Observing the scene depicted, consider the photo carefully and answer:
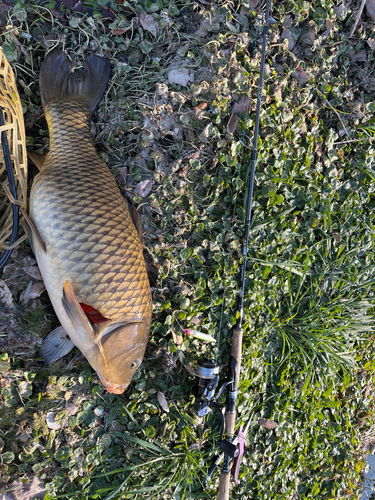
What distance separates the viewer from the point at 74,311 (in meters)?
1.77

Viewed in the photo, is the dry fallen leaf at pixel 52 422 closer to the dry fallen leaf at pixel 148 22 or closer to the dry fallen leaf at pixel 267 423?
the dry fallen leaf at pixel 267 423

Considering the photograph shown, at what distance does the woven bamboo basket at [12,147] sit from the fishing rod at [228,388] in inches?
51.2

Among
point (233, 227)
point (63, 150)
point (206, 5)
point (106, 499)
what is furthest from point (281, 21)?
point (106, 499)

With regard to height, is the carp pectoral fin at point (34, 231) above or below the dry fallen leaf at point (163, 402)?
above

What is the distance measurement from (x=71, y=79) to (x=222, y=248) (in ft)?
5.04

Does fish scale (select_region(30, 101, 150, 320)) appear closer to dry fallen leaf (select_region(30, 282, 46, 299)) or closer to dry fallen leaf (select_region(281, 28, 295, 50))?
dry fallen leaf (select_region(30, 282, 46, 299))

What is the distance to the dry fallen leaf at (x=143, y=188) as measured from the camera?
2.41 m

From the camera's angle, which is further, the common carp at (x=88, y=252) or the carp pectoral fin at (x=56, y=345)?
the carp pectoral fin at (x=56, y=345)

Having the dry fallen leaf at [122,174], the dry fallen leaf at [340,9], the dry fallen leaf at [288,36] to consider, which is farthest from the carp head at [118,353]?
the dry fallen leaf at [340,9]

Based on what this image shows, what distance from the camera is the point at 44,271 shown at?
1938 millimetres

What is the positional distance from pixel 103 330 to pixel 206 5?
249 centimetres

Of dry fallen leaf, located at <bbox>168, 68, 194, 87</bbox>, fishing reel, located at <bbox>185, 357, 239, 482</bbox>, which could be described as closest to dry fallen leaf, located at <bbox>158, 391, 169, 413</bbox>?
fishing reel, located at <bbox>185, 357, 239, 482</bbox>

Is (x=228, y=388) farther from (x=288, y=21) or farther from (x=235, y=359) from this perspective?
(x=288, y=21)

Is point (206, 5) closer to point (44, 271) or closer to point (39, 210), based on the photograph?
point (39, 210)
